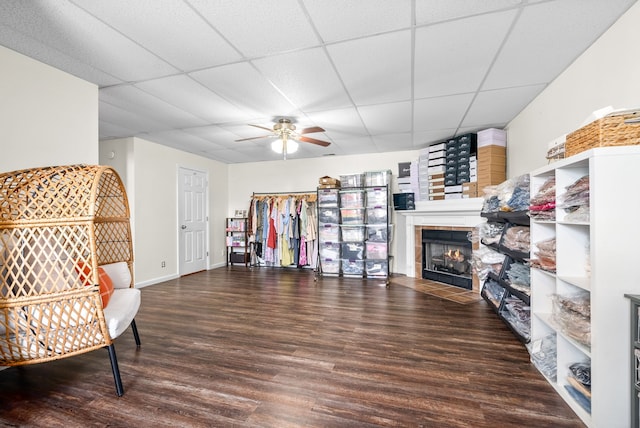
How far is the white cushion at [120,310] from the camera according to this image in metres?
1.70

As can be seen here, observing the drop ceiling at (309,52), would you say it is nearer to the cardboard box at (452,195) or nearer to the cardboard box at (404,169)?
the cardboard box at (452,195)

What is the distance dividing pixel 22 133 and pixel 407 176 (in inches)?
189

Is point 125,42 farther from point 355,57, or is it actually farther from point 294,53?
point 355,57

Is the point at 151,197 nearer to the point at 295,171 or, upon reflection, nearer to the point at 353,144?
the point at 295,171

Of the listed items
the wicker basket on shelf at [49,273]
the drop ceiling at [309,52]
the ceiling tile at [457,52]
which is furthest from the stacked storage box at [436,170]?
the wicker basket on shelf at [49,273]

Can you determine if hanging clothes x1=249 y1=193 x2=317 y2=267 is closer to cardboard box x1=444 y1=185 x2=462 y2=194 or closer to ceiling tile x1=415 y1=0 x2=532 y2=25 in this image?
cardboard box x1=444 y1=185 x2=462 y2=194

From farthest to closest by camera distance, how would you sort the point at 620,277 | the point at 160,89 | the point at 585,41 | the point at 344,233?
the point at 344,233
the point at 160,89
the point at 585,41
the point at 620,277

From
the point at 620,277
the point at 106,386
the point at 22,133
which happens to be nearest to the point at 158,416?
the point at 106,386

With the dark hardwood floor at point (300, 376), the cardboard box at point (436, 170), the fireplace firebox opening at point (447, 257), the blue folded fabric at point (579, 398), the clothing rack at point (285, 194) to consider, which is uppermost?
the cardboard box at point (436, 170)

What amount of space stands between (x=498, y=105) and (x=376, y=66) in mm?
1662

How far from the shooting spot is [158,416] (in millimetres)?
1486

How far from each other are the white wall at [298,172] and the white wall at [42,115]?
364cm

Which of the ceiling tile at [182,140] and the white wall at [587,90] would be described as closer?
the white wall at [587,90]

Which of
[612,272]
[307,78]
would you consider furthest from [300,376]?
[307,78]
